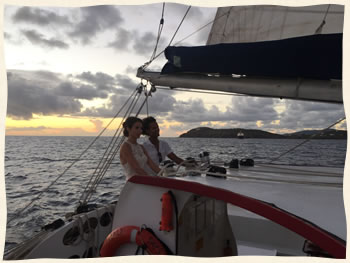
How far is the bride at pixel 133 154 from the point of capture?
272 cm

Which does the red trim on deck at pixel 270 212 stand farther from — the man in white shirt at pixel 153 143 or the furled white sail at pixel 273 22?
the furled white sail at pixel 273 22

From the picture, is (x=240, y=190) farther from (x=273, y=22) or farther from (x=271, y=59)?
(x=273, y=22)

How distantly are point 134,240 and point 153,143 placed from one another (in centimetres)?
162

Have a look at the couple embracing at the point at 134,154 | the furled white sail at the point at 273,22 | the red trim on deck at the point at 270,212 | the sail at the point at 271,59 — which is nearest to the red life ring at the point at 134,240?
the red trim on deck at the point at 270,212

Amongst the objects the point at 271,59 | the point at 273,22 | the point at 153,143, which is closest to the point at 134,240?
the point at 153,143

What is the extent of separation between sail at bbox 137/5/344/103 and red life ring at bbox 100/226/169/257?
54.9 inches

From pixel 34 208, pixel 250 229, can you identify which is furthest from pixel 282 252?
pixel 34 208

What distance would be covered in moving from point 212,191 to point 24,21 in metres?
1.83

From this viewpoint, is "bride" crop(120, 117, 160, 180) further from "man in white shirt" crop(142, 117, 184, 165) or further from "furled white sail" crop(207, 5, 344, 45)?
"furled white sail" crop(207, 5, 344, 45)

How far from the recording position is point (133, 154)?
282cm

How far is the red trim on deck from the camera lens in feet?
4.53

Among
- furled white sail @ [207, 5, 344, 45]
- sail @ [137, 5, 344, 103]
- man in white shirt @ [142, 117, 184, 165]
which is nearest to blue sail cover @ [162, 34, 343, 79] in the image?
sail @ [137, 5, 344, 103]

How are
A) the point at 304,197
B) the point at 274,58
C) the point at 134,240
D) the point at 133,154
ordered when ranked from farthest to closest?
the point at 133,154 → the point at 274,58 → the point at 134,240 → the point at 304,197

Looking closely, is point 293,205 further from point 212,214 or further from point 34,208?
point 34,208
